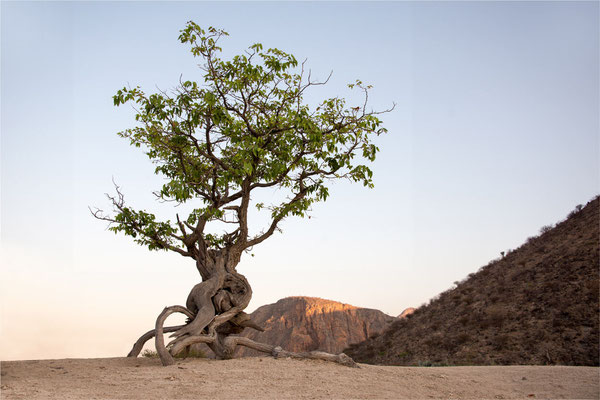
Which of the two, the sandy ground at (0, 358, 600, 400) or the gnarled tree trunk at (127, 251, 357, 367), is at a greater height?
the gnarled tree trunk at (127, 251, 357, 367)

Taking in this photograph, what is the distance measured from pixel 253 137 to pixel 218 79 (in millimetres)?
1826

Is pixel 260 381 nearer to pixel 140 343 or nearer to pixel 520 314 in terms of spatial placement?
pixel 140 343

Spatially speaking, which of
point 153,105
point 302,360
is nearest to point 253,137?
point 153,105

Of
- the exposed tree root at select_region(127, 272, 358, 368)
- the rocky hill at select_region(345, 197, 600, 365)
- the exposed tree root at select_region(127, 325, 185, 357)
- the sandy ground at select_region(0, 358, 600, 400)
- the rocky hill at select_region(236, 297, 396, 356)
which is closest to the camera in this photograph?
the sandy ground at select_region(0, 358, 600, 400)

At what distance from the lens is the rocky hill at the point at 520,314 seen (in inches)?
955

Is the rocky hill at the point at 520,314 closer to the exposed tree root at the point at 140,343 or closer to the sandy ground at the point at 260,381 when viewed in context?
the sandy ground at the point at 260,381

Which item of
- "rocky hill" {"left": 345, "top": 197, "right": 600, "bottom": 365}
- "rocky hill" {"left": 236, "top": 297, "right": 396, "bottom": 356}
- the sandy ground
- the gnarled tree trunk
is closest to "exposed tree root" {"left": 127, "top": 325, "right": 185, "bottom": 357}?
the gnarled tree trunk

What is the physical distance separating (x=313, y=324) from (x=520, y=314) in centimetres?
2287

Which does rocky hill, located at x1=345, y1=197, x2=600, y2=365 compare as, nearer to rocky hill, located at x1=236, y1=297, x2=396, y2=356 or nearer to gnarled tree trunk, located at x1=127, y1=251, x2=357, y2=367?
rocky hill, located at x1=236, y1=297, x2=396, y2=356

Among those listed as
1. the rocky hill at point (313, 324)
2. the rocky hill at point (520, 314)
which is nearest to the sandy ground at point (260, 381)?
the rocky hill at point (520, 314)

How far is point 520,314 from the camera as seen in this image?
2819 centimetres

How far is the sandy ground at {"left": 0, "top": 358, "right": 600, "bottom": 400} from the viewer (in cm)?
883

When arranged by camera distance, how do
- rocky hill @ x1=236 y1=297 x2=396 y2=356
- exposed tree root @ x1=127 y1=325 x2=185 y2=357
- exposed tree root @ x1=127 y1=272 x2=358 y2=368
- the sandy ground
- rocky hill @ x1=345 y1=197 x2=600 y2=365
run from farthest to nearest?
rocky hill @ x1=236 y1=297 x2=396 y2=356 → rocky hill @ x1=345 y1=197 x2=600 y2=365 → exposed tree root @ x1=127 y1=325 x2=185 y2=357 → exposed tree root @ x1=127 y1=272 x2=358 y2=368 → the sandy ground

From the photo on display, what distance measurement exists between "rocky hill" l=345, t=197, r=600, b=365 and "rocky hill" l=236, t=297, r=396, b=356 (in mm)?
6881
